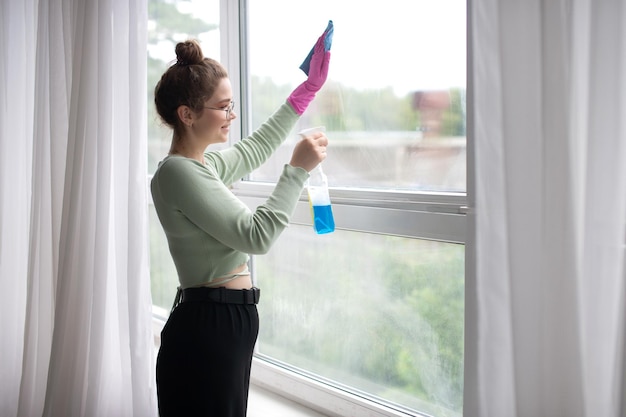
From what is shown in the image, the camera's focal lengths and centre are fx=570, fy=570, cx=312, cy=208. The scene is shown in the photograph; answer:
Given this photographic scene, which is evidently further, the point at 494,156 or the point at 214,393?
the point at 214,393

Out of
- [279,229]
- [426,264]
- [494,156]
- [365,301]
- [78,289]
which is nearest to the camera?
[494,156]

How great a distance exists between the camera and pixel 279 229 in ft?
4.40

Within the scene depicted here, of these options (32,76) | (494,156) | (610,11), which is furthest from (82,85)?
(610,11)

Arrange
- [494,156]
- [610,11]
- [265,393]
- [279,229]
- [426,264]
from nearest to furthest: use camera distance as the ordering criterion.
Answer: [610,11], [494,156], [279,229], [426,264], [265,393]

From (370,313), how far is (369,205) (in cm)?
36

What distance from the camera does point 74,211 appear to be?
6.31 ft

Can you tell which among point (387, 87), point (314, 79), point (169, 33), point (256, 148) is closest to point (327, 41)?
point (314, 79)

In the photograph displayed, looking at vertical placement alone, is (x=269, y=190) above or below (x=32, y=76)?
below

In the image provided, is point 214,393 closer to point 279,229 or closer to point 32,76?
point 279,229

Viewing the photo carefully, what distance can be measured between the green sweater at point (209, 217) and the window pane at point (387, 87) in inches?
16.0

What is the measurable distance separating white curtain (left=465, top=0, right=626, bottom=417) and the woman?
1.49ft

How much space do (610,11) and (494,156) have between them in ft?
1.06

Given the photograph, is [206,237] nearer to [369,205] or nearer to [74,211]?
[369,205]

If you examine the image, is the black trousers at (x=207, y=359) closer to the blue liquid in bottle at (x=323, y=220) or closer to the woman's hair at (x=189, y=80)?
the blue liquid in bottle at (x=323, y=220)
